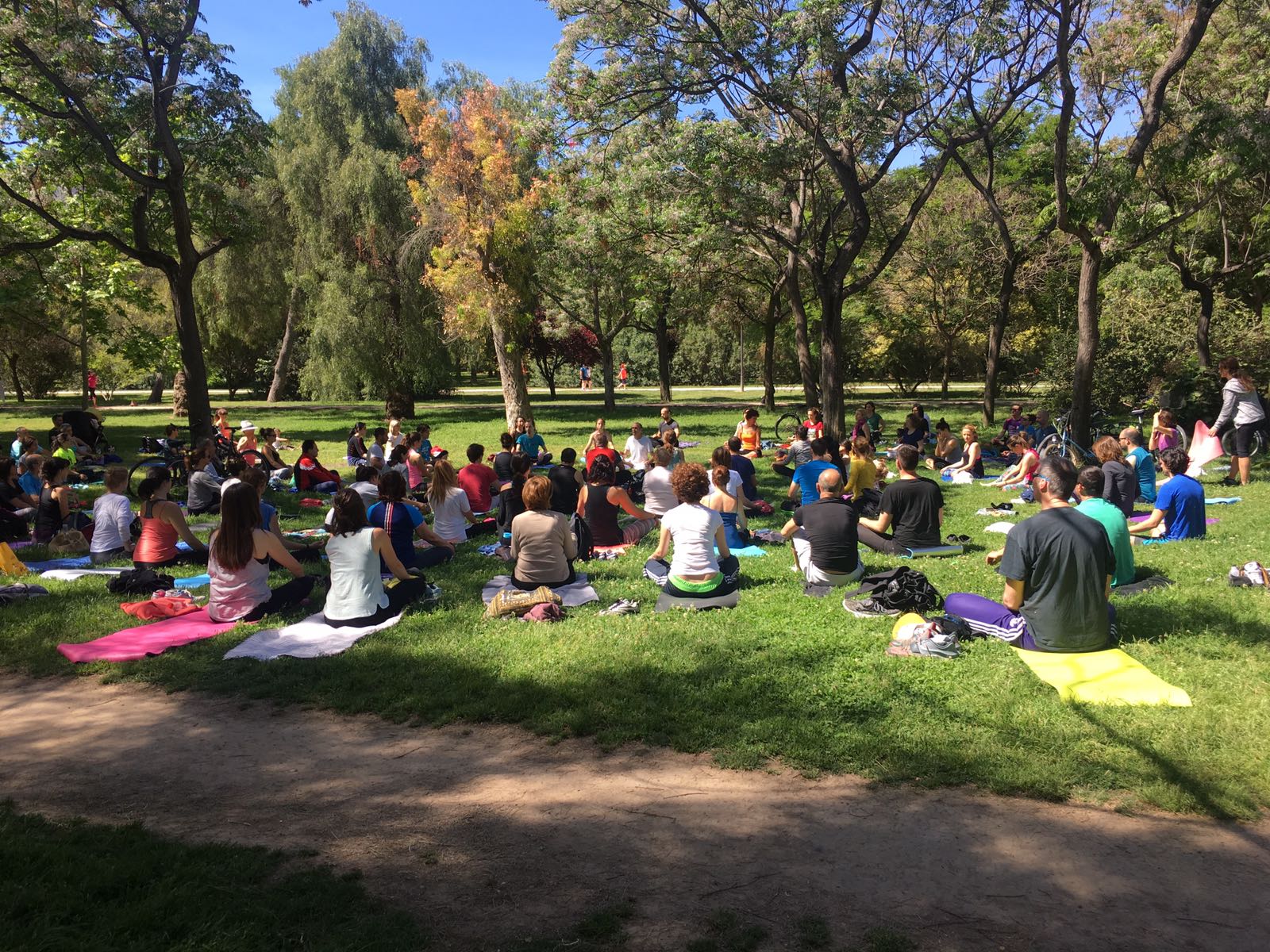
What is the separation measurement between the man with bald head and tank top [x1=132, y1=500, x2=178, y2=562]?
6553 mm

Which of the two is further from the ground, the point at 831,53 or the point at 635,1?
the point at 635,1

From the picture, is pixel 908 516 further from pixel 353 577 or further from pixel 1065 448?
pixel 1065 448

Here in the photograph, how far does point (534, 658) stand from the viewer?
6445 mm

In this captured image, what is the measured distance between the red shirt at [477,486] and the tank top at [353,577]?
17.5ft

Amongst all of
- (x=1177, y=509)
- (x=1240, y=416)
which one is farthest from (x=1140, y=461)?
(x=1240, y=416)

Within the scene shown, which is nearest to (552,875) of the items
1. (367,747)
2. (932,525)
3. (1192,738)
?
(367,747)

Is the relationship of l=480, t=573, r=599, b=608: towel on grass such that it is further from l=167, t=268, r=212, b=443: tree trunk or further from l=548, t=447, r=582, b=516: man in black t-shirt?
l=167, t=268, r=212, b=443: tree trunk

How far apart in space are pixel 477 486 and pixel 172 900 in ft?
30.9

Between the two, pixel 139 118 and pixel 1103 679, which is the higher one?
pixel 139 118

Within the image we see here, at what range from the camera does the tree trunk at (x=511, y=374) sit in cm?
2497

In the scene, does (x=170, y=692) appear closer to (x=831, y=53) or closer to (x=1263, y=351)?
(x=831, y=53)

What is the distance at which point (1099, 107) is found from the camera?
17016mm

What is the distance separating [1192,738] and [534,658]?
4226 millimetres

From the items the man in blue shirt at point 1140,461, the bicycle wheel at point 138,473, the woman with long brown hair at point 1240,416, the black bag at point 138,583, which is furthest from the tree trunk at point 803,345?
the black bag at point 138,583
